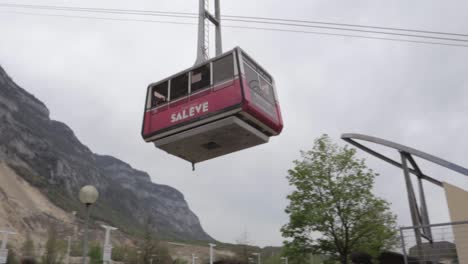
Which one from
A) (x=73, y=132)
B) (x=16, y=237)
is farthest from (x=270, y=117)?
(x=73, y=132)

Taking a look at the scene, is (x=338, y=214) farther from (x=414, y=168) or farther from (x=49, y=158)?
(x=49, y=158)

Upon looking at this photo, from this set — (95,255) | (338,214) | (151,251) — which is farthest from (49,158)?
(338,214)

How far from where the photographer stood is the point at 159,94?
13.5m

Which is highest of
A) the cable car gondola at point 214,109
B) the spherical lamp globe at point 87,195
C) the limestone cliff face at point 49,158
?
the limestone cliff face at point 49,158

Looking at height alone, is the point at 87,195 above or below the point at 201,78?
below

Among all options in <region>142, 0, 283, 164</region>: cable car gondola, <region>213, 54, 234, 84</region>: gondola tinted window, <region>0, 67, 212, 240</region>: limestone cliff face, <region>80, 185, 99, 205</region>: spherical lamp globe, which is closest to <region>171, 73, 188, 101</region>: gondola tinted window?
<region>142, 0, 283, 164</region>: cable car gondola

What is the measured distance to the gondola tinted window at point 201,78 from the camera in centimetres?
1230

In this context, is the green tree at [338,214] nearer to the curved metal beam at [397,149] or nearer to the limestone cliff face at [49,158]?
the curved metal beam at [397,149]

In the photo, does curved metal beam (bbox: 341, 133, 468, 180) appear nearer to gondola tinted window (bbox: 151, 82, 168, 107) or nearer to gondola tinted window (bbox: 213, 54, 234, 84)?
gondola tinted window (bbox: 213, 54, 234, 84)

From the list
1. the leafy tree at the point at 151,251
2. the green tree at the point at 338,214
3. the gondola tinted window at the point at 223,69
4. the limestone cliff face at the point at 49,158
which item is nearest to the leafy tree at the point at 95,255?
the leafy tree at the point at 151,251

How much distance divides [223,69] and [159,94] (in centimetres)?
Result: 248

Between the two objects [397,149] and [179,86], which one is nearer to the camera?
[179,86]

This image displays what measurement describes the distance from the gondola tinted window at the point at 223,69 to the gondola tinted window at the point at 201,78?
0.75 ft

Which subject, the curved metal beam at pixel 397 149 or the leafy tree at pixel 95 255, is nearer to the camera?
the curved metal beam at pixel 397 149
